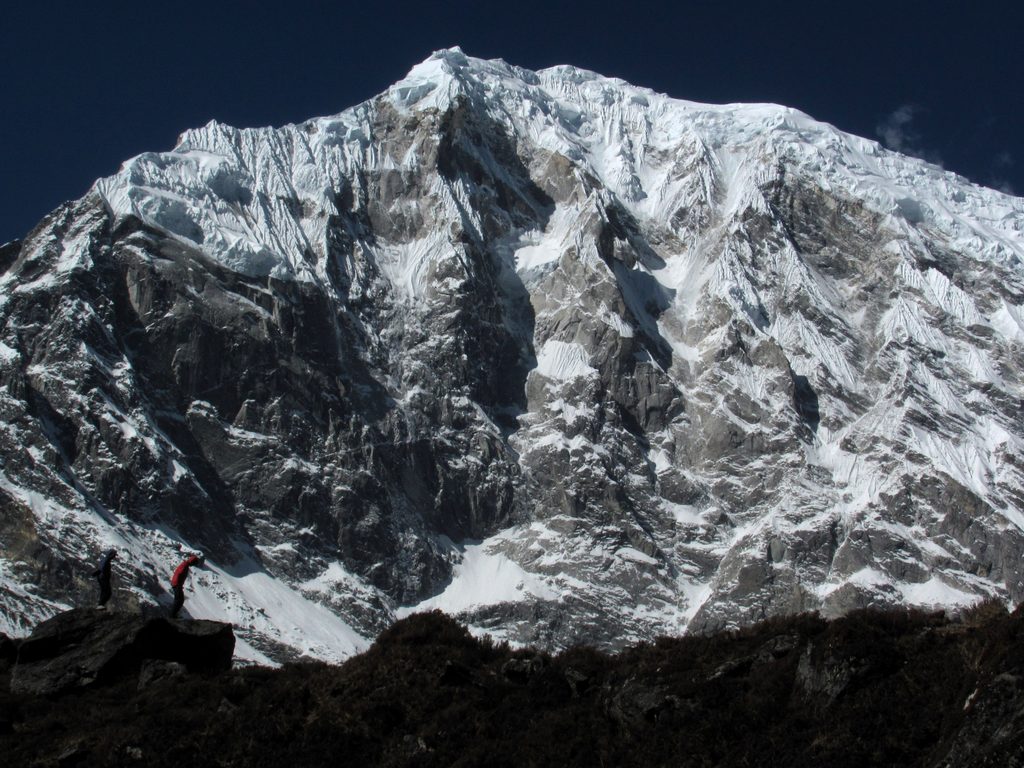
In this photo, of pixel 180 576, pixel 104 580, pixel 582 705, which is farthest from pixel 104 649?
pixel 582 705

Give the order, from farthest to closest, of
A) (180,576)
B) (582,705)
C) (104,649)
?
1. (180,576)
2. (104,649)
3. (582,705)

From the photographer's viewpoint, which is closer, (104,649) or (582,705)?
(582,705)

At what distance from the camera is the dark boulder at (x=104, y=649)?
34.7 m

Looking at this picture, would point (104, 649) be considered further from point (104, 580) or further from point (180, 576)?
point (104, 580)

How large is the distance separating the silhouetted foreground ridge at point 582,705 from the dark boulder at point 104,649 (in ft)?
0.78

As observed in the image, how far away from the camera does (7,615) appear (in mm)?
160250

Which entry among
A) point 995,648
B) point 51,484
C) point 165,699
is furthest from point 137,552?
point 995,648

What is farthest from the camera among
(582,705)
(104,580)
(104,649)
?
(104,580)

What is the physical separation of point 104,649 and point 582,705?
45.3 feet

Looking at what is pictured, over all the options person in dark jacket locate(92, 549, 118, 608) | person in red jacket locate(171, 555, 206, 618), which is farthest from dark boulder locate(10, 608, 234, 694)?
person in dark jacket locate(92, 549, 118, 608)

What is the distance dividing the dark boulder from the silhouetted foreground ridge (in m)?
0.24

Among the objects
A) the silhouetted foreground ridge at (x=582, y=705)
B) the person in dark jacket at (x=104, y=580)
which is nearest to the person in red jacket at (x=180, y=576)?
the person in dark jacket at (x=104, y=580)

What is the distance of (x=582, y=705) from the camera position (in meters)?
29.7

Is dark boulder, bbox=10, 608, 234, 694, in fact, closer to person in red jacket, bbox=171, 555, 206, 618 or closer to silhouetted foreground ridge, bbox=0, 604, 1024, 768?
silhouetted foreground ridge, bbox=0, 604, 1024, 768
